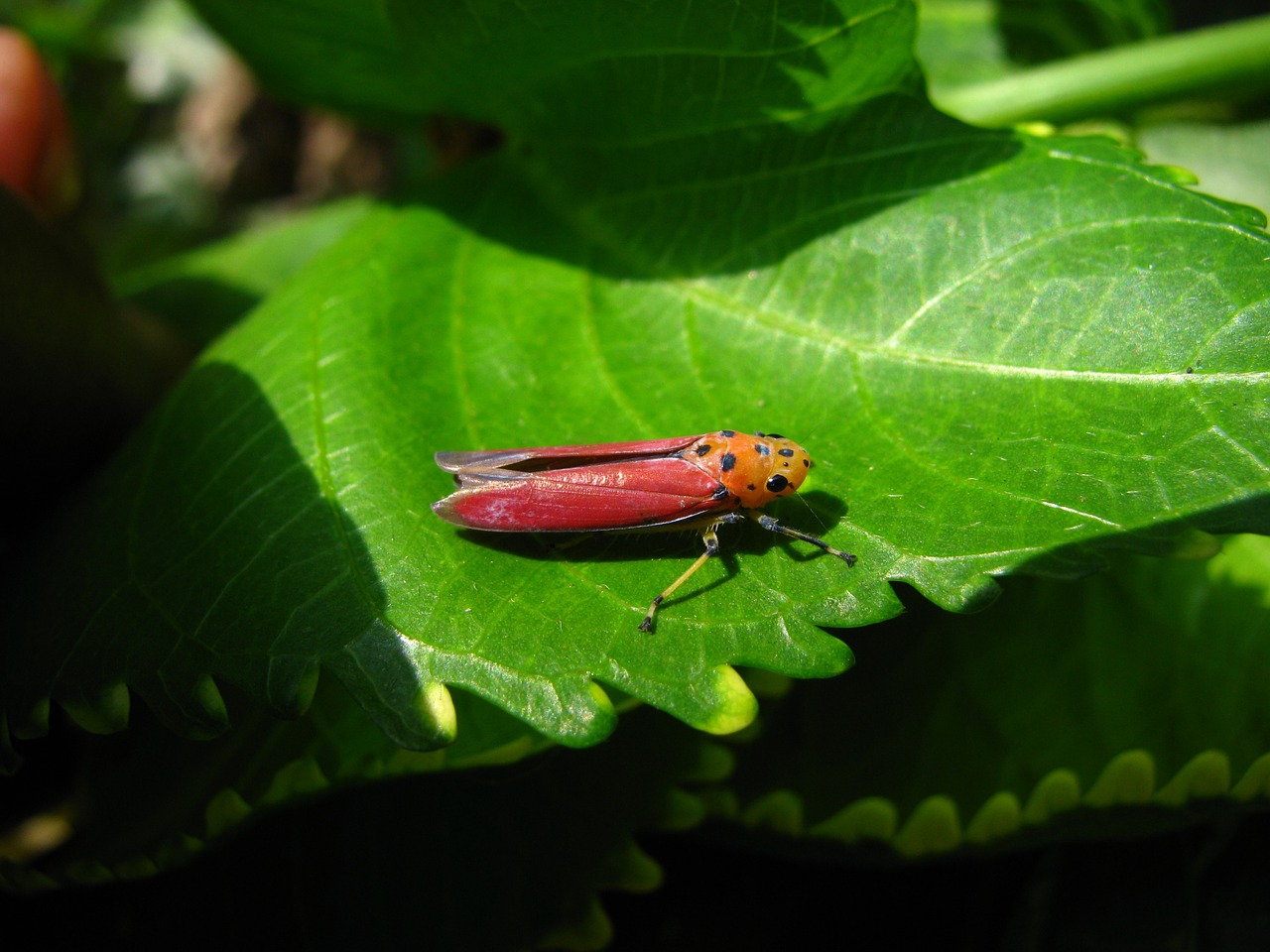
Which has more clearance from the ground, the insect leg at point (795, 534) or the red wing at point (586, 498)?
the red wing at point (586, 498)

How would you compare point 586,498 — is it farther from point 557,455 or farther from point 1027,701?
point 1027,701

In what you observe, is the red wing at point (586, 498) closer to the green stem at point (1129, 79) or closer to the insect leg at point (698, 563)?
the insect leg at point (698, 563)

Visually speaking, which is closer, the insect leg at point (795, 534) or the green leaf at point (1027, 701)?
the insect leg at point (795, 534)

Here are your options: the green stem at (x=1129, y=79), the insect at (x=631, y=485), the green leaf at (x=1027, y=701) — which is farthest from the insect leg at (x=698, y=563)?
the green stem at (x=1129, y=79)

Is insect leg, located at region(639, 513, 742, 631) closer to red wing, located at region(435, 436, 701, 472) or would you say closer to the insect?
the insect

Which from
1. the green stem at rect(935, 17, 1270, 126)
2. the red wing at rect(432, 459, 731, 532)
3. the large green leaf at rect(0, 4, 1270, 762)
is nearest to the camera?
the large green leaf at rect(0, 4, 1270, 762)

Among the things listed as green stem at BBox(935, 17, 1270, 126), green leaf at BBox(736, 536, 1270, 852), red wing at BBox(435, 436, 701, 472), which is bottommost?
green leaf at BBox(736, 536, 1270, 852)

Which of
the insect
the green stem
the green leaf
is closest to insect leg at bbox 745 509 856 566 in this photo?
the insect
